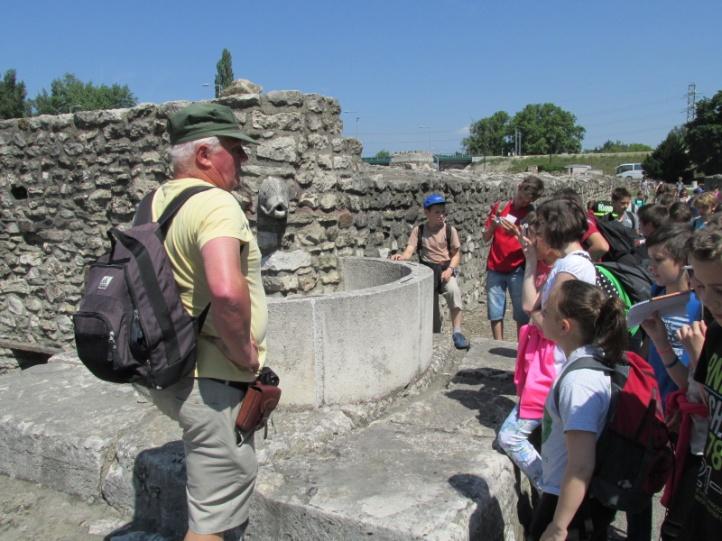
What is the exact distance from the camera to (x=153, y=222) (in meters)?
2.04

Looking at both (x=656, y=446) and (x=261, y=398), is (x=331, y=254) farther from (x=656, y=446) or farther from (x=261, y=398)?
(x=656, y=446)

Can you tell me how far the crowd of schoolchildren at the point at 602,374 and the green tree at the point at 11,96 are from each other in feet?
171

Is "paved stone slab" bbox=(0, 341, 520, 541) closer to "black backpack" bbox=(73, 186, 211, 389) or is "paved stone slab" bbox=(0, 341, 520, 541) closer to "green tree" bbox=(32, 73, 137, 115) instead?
"black backpack" bbox=(73, 186, 211, 389)

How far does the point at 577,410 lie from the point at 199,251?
1.35 meters

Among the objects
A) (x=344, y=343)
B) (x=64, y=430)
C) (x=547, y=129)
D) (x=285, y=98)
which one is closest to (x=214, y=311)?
(x=344, y=343)

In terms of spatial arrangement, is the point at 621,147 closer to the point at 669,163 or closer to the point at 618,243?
the point at 669,163

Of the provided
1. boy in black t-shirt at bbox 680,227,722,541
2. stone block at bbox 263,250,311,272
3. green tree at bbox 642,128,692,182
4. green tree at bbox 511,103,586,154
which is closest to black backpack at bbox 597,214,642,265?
stone block at bbox 263,250,311,272

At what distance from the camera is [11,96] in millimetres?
47656

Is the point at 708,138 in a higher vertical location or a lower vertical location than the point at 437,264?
higher

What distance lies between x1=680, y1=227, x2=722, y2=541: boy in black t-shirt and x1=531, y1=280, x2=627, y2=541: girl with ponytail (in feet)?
1.05

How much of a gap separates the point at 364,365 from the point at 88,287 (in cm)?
185

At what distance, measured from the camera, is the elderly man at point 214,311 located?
6.20 feet

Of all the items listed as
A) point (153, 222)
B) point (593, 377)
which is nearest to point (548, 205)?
point (593, 377)

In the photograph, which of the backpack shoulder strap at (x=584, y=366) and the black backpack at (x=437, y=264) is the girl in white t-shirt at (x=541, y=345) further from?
the black backpack at (x=437, y=264)
